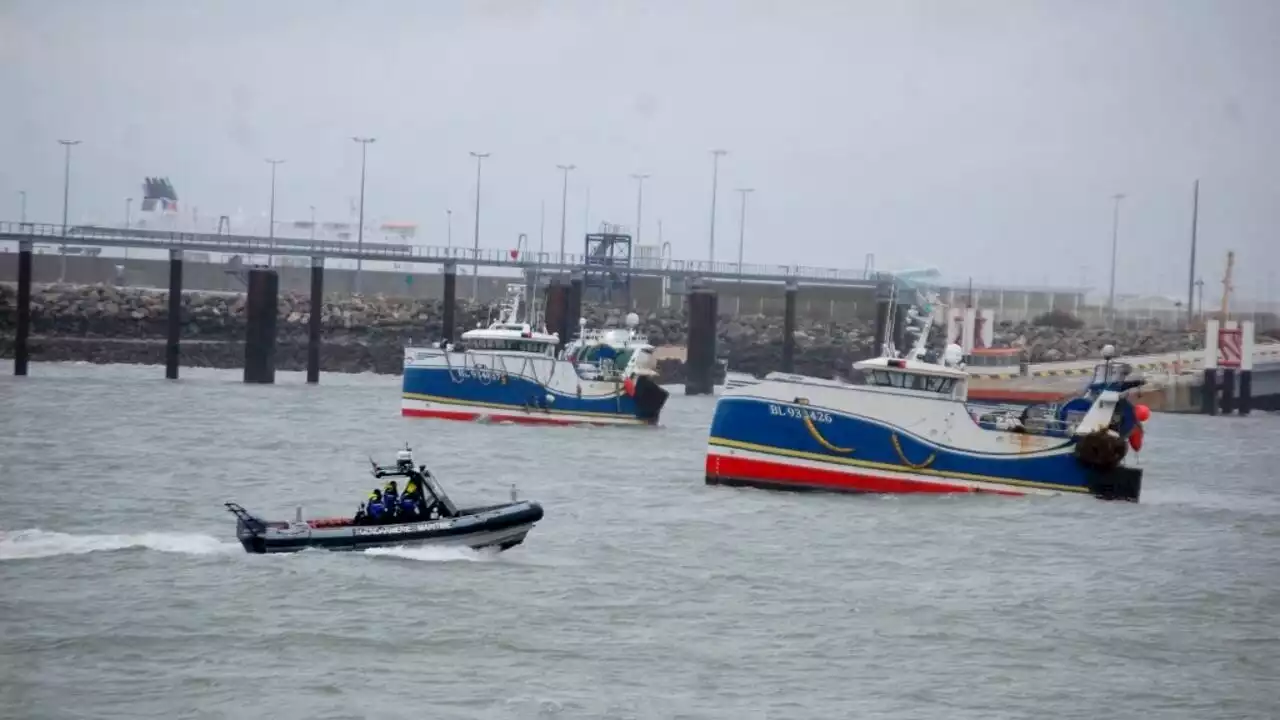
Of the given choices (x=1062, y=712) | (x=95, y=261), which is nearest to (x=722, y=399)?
(x=1062, y=712)

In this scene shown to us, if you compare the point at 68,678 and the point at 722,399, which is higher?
the point at 722,399

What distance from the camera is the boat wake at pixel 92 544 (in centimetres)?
2909

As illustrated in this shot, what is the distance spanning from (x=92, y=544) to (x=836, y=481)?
15.0 metres

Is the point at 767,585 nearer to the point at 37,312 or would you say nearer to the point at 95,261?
the point at 37,312

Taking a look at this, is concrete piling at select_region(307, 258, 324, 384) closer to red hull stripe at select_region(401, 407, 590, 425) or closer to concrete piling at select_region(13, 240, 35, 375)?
concrete piling at select_region(13, 240, 35, 375)

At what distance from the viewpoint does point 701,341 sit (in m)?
78.9

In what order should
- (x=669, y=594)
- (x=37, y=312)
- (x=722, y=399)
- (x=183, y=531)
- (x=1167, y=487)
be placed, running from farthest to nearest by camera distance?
(x=37, y=312) < (x=1167, y=487) < (x=722, y=399) < (x=183, y=531) < (x=669, y=594)

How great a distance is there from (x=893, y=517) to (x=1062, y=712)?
555 inches

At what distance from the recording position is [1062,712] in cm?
2169

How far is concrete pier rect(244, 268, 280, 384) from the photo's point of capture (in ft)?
224

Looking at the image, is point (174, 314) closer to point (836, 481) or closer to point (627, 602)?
point (836, 481)

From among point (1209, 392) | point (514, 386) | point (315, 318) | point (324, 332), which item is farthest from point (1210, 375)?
point (324, 332)

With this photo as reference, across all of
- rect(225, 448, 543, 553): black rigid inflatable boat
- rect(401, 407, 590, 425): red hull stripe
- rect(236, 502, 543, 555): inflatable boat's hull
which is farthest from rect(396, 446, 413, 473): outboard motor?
rect(401, 407, 590, 425): red hull stripe

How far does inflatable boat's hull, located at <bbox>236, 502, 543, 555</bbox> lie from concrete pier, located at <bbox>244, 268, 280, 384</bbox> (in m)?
39.8
